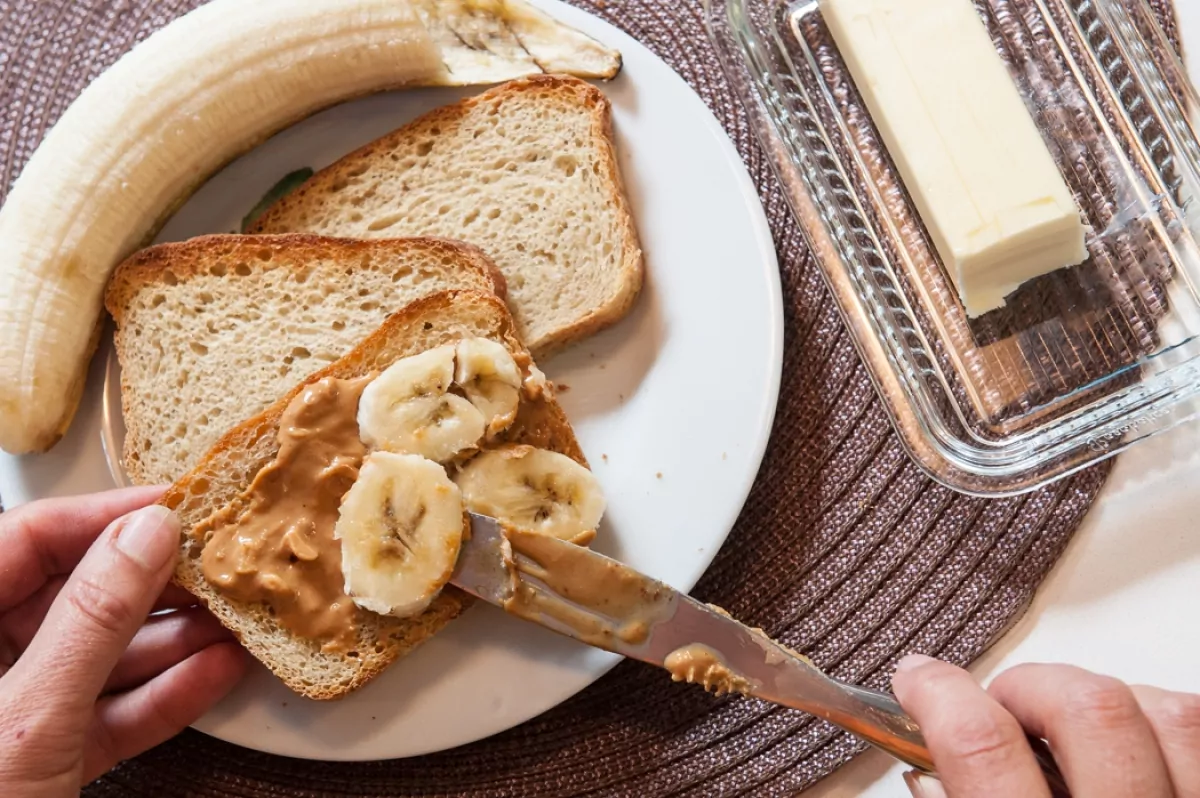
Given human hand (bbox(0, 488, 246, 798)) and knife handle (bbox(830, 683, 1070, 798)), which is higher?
human hand (bbox(0, 488, 246, 798))

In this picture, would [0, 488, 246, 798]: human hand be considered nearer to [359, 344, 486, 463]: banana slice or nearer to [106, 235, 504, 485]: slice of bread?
[106, 235, 504, 485]: slice of bread

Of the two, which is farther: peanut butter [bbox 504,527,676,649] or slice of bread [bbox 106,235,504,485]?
Result: slice of bread [bbox 106,235,504,485]

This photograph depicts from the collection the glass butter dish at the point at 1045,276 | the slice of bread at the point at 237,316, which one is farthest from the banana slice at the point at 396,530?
the glass butter dish at the point at 1045,276

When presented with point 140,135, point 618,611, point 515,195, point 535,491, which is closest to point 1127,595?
point 618,611

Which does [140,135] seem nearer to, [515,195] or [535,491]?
[515,195]

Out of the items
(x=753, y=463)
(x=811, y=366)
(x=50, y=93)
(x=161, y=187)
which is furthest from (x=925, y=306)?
(x=50, y=93)

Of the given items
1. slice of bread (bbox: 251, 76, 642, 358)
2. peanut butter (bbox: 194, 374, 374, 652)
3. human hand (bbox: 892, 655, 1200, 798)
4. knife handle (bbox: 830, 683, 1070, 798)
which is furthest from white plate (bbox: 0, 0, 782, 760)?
human hand (bbox: 892, 655, 1200, 798)

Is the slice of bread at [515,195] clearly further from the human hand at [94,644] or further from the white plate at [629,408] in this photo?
the human hand at [94,644]
